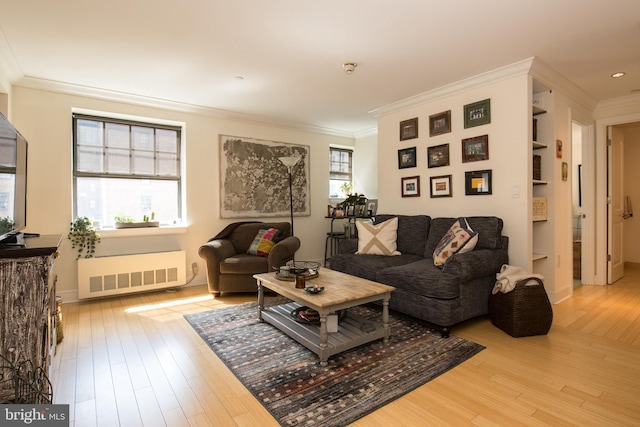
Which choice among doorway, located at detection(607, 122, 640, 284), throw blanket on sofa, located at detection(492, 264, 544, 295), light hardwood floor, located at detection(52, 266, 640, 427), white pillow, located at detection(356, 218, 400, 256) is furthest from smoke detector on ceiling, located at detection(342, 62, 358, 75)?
doorway, located at detection(607, 122, 640, 284)

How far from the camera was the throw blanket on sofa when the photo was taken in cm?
265

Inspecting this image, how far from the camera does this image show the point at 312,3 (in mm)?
2135

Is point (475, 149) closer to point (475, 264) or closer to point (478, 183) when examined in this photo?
point (478, 183)

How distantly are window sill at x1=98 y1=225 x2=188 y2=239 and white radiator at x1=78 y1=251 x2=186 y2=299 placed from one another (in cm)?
27

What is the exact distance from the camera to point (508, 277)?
271 cm

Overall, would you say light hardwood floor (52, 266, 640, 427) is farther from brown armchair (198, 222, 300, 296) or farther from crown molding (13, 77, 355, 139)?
crown molding (13, 77, 355, 139)

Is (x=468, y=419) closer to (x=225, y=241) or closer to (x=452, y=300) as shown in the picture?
(x=452, y=300)

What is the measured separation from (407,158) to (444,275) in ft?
6.52

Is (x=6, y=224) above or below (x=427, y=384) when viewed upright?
above

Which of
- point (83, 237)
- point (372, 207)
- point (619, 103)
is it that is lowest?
point (83, 237)

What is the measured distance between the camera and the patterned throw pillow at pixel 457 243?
2885 mm

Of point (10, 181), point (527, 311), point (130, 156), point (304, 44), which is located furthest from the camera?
point (130, 156)

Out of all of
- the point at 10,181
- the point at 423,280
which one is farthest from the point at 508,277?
the point at 10,181

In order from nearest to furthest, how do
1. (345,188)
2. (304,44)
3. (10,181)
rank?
1. (10,181)
2. (304,44)
3. (345,188)
